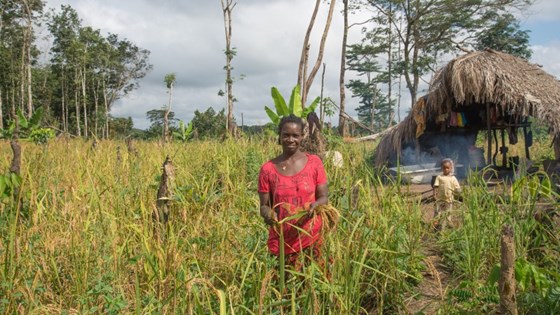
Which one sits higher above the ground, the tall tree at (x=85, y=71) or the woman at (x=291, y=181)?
the tall tree at (x=85, y=71)

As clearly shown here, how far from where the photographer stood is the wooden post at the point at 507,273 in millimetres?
1521

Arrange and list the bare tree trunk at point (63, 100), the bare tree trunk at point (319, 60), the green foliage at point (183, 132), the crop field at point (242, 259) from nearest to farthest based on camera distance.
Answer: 1. the crop field at point (242, 259)
2. the green foliage at point (183, 132)
3. the bare tree trunk at point (319, 60)
4. the bare tree trunk at point (63, 100)

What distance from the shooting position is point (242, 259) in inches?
79.8

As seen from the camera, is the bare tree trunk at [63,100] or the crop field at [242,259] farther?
the bare tree trunk at [63,100]

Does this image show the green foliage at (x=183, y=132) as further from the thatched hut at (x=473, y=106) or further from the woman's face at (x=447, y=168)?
the woman's face at (x=447, y=168)

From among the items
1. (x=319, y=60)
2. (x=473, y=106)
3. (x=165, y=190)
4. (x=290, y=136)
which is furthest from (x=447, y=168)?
(x=319, y=60)

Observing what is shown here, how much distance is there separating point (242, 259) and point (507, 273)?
3.59 ft

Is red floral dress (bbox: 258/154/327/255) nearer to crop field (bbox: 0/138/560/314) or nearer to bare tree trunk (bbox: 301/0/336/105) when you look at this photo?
crop field (bbox: 0/138/560/314)

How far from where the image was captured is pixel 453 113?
9445 millimetres

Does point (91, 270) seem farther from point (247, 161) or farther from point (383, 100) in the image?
point (383, 100)

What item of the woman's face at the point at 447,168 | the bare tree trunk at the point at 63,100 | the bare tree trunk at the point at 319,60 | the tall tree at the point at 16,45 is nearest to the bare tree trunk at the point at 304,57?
the bare tree trunk at the point at 319,60

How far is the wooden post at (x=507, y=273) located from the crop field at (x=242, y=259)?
0.60ft


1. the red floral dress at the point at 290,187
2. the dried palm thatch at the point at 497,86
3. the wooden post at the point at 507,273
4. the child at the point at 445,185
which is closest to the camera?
the wooden post at the point at 507,273

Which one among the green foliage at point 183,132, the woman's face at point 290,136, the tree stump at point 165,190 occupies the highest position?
the green foliage at point 183,132
